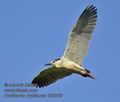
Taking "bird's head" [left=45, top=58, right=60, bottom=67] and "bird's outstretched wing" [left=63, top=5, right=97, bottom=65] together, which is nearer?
"bird's outstretched wing" [left=63, top=5, right=97, bottom=65]

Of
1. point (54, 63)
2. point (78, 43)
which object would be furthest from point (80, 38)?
point (54, 63)

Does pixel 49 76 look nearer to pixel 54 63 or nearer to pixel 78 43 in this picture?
pixel 54 63

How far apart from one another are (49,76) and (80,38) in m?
2.25

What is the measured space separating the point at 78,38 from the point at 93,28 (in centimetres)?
65

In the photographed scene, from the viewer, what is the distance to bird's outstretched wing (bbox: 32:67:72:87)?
19.7 metres

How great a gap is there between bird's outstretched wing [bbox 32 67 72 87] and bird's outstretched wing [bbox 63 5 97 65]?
0.68 meters

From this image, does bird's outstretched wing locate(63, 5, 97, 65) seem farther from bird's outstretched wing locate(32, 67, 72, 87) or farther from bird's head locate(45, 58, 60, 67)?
bird's outstretched wing locate(32, 67, 72, 87)

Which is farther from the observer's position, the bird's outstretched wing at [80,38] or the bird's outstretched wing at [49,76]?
the bird's outstretched wing at [49,76]

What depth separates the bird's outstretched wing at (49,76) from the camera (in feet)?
64.6

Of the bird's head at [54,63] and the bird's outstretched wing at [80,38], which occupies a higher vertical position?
the bird's outstretched wing at [80,38]

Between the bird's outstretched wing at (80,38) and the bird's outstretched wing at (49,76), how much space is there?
2.24 ft

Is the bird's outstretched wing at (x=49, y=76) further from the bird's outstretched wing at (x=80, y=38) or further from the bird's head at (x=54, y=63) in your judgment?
the bird's outstretched wing at (x=80, y=38)

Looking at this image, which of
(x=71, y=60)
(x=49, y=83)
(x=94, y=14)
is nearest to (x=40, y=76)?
(x=49, y=83)

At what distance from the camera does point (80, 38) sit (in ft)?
62.2
